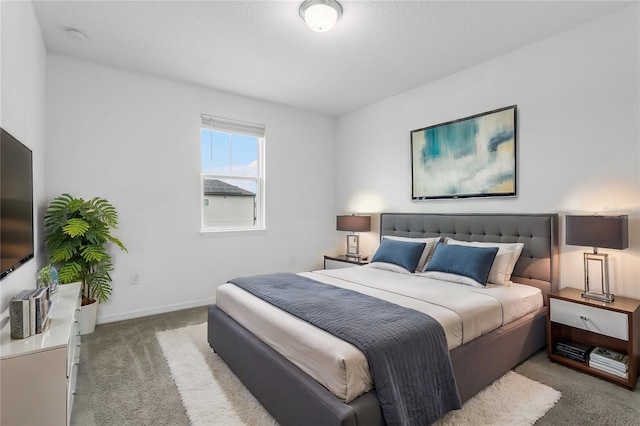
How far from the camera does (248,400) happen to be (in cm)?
204

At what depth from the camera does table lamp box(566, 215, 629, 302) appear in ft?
7.38

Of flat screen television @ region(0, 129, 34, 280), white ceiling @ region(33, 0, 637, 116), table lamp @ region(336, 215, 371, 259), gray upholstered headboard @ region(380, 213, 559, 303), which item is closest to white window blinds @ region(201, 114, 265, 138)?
white ceiling @ region(33, 0, 637, 116)

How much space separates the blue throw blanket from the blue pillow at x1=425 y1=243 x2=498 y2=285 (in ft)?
3.50

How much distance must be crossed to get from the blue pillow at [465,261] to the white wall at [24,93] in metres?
3.20

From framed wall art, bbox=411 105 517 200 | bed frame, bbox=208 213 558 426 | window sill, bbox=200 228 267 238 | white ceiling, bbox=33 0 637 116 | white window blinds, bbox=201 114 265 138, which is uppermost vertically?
white ceiling, bbox=33 0 637 116

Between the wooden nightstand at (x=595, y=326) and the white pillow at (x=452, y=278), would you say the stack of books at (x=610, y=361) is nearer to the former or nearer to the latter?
the wooden nightstand at (x=595, y=326)

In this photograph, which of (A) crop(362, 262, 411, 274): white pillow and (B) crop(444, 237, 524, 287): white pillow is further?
(A) crop(362, 262, 411, 274): white pillow

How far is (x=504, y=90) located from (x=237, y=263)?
3.71 meters

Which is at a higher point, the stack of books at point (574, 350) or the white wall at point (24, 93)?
the white wall at point (24, 93)

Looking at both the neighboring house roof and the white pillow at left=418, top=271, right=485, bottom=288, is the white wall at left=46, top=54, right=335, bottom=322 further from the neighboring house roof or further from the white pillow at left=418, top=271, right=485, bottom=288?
the white pillow at left=418, top=271, right=485, bottom=288

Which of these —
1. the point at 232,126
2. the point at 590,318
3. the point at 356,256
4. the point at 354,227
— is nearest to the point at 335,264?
the point at 356,256

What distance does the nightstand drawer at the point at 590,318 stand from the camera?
220cm

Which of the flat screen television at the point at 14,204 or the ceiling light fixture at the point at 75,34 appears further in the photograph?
the ceiling light fixture at the point at 75,34

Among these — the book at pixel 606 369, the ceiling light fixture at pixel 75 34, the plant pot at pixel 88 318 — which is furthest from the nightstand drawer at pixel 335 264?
the ceiling light fixture at pixel 75 34
